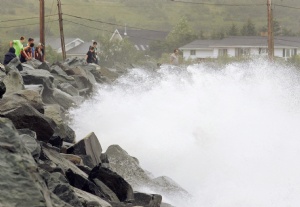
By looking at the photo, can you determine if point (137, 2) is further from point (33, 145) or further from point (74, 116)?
point (33, 145)

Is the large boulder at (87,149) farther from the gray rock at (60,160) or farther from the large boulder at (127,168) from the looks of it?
the gray rock at (60,160)

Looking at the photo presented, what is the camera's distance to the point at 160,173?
17.5 m

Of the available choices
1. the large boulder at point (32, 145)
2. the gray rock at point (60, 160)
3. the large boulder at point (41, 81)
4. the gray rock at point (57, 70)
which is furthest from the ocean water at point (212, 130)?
the large boulder at point (32, 145)

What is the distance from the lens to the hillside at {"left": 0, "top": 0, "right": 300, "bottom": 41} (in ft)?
314

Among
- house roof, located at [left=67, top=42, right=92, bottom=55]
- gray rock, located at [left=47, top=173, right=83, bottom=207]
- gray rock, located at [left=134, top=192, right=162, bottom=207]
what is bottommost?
house roof, located at [left=67, top=42, right=92, bottom=55]

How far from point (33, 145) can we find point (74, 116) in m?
10.3

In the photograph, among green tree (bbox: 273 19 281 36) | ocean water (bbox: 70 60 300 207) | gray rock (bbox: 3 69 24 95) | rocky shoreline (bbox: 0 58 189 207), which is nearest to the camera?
rocky shoreline (bbox: 0 58 189 207)

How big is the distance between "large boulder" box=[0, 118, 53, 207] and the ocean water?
5.43m

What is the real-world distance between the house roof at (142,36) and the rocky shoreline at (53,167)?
8945cm

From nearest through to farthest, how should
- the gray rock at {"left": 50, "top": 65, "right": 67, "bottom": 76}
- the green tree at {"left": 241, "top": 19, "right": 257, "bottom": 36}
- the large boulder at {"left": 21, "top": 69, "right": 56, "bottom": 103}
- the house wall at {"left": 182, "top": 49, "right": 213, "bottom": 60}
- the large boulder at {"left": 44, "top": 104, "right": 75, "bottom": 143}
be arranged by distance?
the large boulder at {"left": 44, "top": 104, "right": 75, "bottom": 143} → the large boulder at {"left": 21, "top": 69, "right": 56, "bottom": 103} → the gray rock at {"left": 50, "top": 65, "right": 67, "bottom": 76} → the house wall at {"left": 182, "top": 49, "right": 213, "bottom": 60} → the green tree at {"left": 241, "top": 19, "right": 257, "bottom": 36}

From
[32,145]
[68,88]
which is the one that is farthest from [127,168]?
[68,88]

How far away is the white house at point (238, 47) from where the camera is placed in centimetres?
8894

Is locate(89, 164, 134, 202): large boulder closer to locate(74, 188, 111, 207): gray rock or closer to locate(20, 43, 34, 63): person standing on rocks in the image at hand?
locate(74, 188, 111, 207): gray rock

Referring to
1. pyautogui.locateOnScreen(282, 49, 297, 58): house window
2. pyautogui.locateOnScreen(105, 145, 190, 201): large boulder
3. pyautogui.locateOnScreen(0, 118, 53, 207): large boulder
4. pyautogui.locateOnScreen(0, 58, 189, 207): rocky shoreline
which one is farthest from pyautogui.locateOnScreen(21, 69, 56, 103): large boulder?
pyautogui.locateOnScreen(282, 49, 297, 58): house window
